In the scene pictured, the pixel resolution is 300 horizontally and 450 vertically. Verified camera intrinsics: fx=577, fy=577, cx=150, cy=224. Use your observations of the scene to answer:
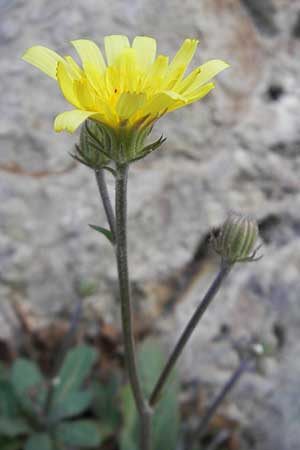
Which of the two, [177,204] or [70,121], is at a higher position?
[70,121]

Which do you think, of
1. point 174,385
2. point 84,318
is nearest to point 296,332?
point 174,385

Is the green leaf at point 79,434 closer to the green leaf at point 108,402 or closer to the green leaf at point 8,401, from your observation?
the green leaf at point 108,402

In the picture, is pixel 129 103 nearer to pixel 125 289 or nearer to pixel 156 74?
pixel 156 74

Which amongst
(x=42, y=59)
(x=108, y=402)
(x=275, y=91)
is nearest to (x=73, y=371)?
(x=108, y=402)

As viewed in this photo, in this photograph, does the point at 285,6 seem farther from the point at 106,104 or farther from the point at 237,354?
the point at 106,104

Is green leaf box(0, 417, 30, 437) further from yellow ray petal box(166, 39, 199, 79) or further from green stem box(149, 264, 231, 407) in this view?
yellow ray petal box(166, 39, 199, 79)
